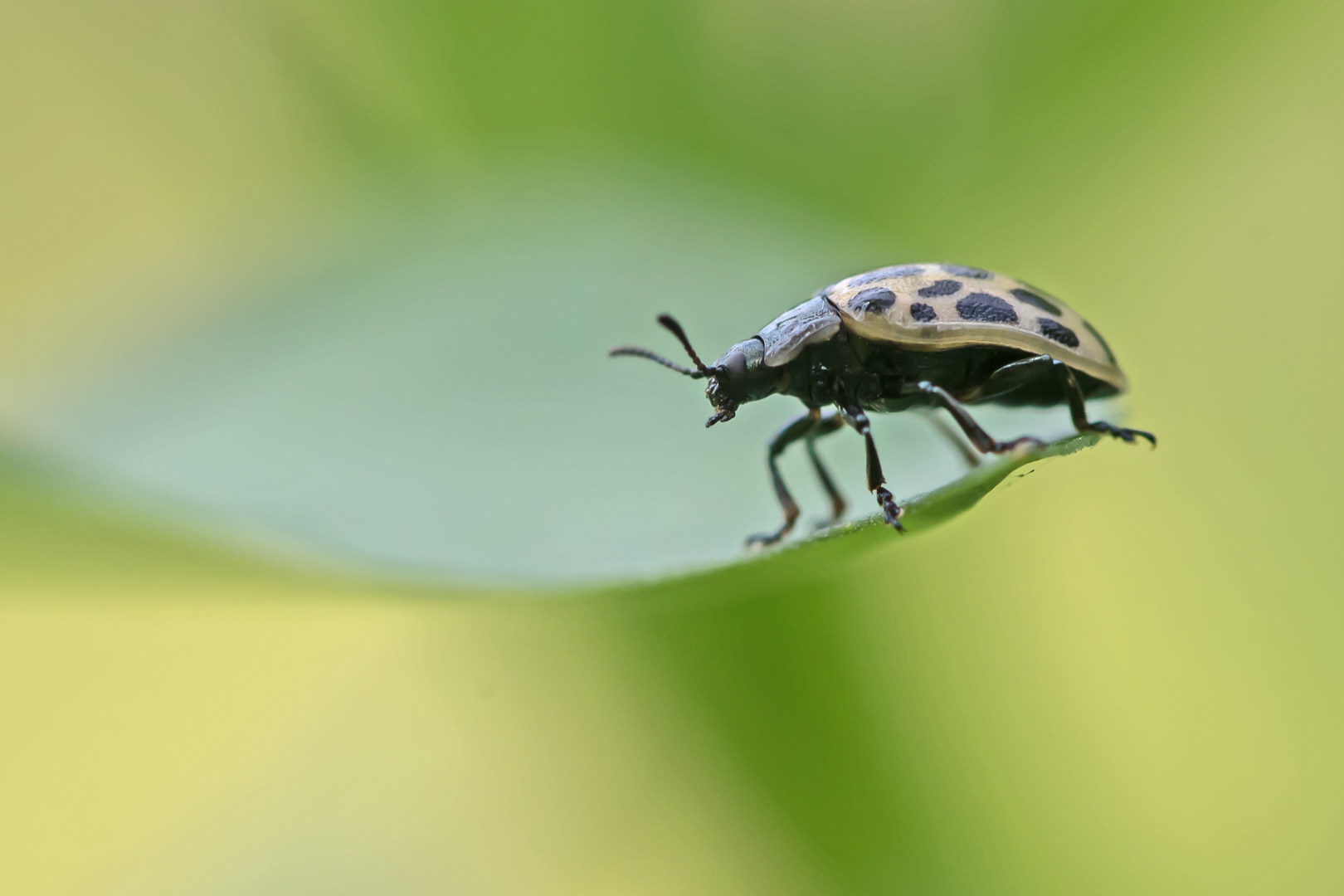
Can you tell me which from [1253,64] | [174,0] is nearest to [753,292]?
[1253,64]

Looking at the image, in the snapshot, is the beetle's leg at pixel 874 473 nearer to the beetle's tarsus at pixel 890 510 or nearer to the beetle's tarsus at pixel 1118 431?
the beetle's tarsus at pixel 890 510

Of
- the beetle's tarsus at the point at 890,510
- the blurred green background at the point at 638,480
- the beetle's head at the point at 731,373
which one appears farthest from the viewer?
the beetle's head at the point at 731,373

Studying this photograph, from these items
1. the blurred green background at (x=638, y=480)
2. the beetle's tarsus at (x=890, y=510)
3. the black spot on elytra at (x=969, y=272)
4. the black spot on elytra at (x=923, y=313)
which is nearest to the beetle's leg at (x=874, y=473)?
the beetle's tarsus at (x=890, y=510)

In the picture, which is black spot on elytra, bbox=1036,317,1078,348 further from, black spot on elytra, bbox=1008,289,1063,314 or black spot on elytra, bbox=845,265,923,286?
black spot on elytra, bbox=845,265,923,286

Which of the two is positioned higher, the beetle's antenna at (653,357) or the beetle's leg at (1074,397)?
the beetle's antenna at (653,357)

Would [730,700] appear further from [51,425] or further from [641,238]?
[51,425]

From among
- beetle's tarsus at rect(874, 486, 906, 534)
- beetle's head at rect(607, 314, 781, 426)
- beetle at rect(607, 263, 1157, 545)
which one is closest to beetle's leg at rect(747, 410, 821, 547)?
beetle at rect(607, 263, 1157, 545)

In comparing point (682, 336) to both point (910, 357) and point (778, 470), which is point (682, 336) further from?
point (910, 357)
